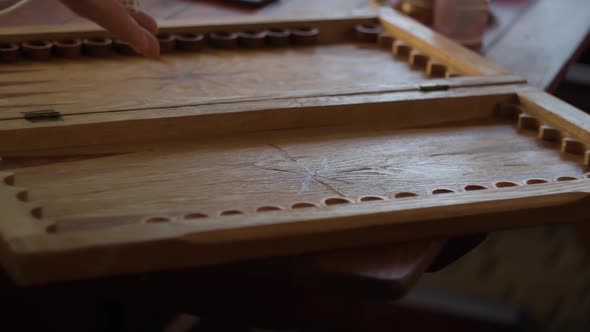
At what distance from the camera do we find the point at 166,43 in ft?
4.66

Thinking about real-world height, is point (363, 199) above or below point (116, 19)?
below

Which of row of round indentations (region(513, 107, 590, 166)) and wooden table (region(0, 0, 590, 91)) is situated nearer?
row of round indentations (region(513, 107, 590, 166))

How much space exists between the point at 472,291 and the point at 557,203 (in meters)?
1.48

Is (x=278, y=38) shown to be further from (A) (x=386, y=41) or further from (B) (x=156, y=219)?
(B) (x=156, y=219)

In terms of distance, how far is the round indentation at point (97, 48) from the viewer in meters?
1.37

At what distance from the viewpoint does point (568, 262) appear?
236 centimetres

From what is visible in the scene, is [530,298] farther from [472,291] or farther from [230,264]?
[230,264]

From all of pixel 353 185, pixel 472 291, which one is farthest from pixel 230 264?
pixel 472 291

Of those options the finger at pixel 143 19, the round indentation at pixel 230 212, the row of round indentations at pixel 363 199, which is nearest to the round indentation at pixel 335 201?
the row of round indentations at pixel 363 199

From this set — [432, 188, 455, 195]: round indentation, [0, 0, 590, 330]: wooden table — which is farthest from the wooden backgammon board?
[0, 0, 590, 330]: wooden table

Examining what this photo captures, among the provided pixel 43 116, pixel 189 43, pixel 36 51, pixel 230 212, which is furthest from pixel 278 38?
pixel 230 212

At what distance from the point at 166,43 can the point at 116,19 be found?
1.21ft

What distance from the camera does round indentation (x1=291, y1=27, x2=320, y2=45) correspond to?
4.93 ft

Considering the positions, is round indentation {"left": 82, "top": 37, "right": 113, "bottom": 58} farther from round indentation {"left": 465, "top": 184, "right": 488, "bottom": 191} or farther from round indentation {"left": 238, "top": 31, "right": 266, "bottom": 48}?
round indentation {"left": 465, "top": 184, "right": 488, "bottom": 191}
